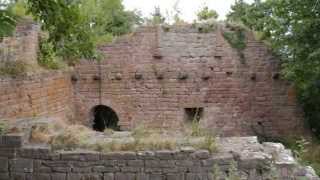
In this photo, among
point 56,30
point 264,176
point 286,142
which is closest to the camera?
point 264,176

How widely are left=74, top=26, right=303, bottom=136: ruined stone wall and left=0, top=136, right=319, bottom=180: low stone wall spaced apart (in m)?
7.44

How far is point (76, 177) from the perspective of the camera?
26.7 ft

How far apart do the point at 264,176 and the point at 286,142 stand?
786 centimetres

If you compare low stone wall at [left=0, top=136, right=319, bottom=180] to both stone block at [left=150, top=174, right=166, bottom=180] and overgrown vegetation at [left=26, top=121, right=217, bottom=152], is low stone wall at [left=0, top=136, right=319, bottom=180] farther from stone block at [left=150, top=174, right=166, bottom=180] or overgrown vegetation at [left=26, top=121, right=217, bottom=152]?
overgrown vegetation at [left=26, top=121, right=217, bottom=152]

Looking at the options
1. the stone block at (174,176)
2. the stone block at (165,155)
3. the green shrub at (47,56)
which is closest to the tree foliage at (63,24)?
the stone block at (165,155)

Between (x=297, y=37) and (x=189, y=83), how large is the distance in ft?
10.5

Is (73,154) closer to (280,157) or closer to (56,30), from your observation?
(56,30)

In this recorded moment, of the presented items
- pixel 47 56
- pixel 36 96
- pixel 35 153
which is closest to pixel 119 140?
pixel 35 153

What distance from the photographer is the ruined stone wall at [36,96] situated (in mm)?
11697

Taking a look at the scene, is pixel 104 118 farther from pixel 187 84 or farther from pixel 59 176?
pixel 59 176

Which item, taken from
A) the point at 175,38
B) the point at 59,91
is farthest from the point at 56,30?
the point at 175,38

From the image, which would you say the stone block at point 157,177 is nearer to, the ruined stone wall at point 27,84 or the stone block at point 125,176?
the stone block at point 125,176

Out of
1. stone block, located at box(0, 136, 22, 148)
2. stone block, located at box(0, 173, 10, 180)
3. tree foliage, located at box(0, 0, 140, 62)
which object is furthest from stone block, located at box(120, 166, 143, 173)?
tree foliage, located at box(0, 0, 140, 62)

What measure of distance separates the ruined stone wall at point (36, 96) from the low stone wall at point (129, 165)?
7.67 feet
